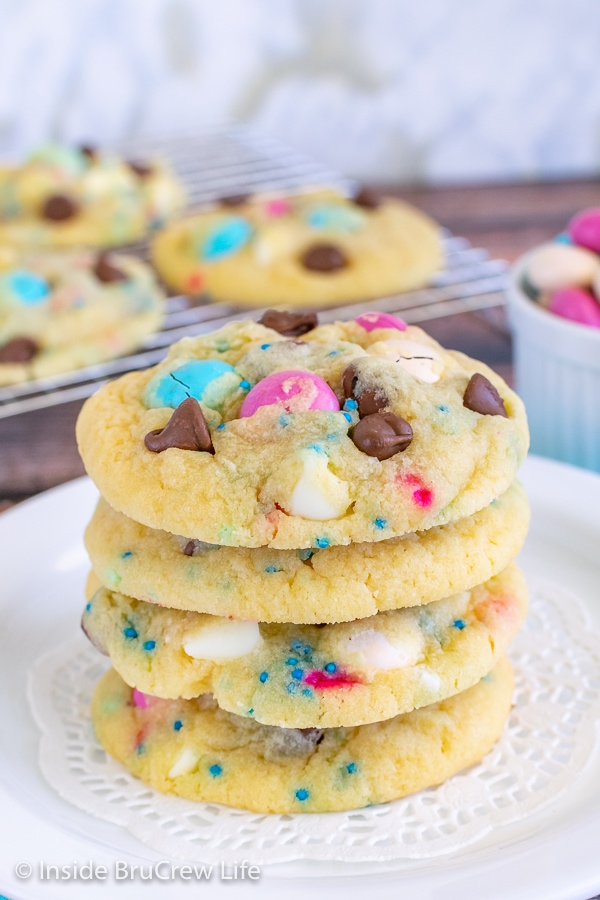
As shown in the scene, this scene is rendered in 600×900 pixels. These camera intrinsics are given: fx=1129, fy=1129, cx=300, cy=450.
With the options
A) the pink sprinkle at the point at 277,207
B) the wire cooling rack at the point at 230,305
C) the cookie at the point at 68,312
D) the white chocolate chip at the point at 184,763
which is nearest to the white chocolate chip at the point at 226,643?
the white chocolate chip at the point at 184,763

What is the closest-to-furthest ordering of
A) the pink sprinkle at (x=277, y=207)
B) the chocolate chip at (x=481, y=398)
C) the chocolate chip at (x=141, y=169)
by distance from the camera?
the chocolate chip at (x=481, y=398), the pink sprinkle at (x=277, y=207), the chocolate chip at (x=141, y=169)

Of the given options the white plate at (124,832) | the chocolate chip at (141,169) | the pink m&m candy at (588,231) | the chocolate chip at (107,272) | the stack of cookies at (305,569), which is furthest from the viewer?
the chocolate chip at (141,169)

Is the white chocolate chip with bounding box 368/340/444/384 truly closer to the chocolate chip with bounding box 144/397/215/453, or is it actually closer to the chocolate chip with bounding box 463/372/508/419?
the chocolate chip with bounding box 463/372/508/419

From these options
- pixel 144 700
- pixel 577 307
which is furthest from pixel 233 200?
pixel 144 700

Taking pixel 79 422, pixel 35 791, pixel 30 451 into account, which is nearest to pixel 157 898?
pixel 35 791

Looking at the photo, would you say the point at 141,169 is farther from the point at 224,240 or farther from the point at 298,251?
the point at 298,251

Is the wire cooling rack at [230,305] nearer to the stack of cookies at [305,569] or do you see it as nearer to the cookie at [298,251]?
the cookie at [298,251]
